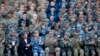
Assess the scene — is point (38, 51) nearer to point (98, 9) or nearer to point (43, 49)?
point (43, 49)

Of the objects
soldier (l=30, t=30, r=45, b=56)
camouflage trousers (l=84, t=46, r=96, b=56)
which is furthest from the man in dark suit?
camouflage trousers (l=84, t=46, r=96, b=56)

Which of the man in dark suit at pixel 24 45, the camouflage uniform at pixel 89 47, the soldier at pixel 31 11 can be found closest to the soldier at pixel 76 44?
the camouflage uniform at pixel 89 47

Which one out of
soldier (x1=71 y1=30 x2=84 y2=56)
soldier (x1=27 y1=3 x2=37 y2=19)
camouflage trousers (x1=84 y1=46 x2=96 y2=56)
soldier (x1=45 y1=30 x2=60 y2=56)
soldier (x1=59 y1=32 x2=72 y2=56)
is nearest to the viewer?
soldier (x1=45 y1=30 x2=60 y2=56)

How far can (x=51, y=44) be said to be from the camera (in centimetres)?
2347

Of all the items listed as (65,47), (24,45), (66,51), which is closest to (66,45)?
(65,47)

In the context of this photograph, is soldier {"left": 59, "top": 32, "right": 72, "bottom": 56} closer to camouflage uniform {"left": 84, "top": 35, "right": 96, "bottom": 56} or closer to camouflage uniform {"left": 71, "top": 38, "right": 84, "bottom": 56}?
camouflage uniform {"left": 71, "top": 38, "right": 84, "bottom": 56}

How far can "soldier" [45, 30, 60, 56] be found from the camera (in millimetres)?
23395

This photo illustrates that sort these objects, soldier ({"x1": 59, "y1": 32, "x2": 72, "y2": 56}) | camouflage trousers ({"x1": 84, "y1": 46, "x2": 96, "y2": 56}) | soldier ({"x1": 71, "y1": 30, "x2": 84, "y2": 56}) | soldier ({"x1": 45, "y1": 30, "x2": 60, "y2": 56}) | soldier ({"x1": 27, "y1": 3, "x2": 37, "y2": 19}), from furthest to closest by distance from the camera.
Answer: soldier ({"x1": 27, "y1": 3, "x2": 37, "y2": 19}), camouflage trousers ({"x1": 84, "y1": 46, "x2": 96, "y2": 56}), soldier ({"x1": 71, "y1": 30, "x2": 84, "y2": 56}), soldier ({"x1": 59, "y1": 32, "x2": 72, "y2": 56}), soldier ({"x1": 45, "y1": 30, "x2": 60, "y2": 56})

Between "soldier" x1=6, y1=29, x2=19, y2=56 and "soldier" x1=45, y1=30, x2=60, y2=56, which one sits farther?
"soldier" x1=45, y1=30, x2=60, y2=56

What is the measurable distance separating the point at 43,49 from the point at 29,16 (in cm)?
147

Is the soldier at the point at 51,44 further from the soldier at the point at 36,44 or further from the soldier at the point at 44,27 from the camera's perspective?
the soldier at the point at 44,27

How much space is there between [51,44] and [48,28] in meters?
0.73

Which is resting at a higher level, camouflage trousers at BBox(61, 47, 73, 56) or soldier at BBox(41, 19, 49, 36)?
soldier at BBox(41, 19, 49, 36)

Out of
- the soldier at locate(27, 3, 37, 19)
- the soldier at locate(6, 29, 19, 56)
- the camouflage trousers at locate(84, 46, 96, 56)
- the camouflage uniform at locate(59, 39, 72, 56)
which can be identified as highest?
the soldier at locate(27, 3, 37, 19)
